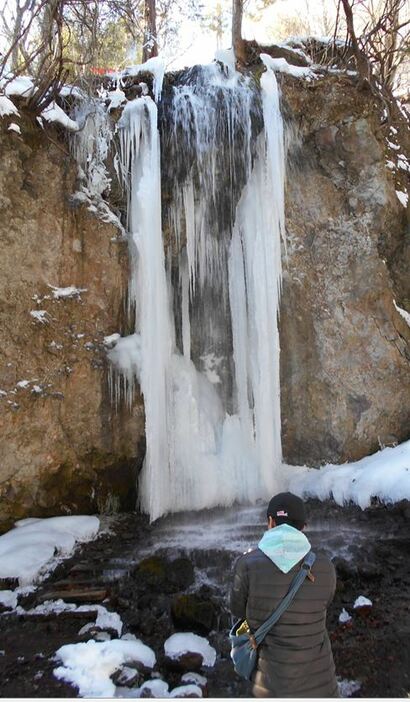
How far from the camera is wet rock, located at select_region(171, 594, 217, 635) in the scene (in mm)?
4082

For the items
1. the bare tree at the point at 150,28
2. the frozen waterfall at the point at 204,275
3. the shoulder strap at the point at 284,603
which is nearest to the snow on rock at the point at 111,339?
the frozen waterfall at the point at 204,275

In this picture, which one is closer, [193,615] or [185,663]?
[185,663]

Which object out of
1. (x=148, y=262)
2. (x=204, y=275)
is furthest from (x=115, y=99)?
(x=204, y=275)

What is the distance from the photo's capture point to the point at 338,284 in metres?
8.02

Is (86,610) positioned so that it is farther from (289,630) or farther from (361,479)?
(361,479)

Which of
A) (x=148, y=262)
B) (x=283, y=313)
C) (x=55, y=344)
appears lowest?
(x=55, y=344)

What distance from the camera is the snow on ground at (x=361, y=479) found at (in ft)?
20.7

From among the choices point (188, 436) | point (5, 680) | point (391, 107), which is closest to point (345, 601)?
point (5, 680)

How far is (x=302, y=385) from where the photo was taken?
808 centimetres

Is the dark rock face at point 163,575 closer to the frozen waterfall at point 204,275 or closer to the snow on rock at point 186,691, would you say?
the snow on rock at point 186,691

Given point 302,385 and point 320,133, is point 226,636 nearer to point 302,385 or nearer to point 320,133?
point 302,385

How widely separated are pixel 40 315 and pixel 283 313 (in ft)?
11.9

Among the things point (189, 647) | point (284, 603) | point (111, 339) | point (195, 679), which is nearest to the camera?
point (284, 603)

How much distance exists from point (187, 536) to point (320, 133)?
242 inches
